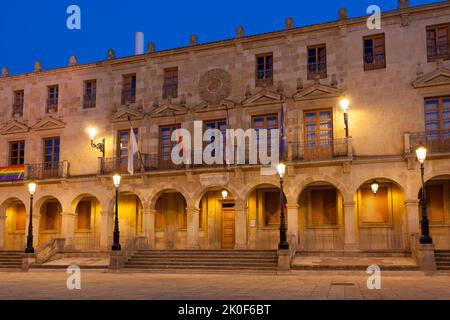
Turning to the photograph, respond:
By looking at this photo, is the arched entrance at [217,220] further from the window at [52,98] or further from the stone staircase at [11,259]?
the window at [52,98]

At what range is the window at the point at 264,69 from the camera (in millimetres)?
26297

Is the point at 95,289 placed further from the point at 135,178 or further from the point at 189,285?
the point at 135,178

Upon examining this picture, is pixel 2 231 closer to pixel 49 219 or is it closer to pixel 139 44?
pixel 49 219

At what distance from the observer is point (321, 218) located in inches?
989

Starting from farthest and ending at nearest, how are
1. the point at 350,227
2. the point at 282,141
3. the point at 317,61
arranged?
the point at 317,61 → the point at 282,141 → the point at 350,227

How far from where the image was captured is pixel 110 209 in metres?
28.1

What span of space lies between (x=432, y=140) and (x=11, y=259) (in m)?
21.2

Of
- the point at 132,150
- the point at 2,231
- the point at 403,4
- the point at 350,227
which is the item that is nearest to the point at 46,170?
the point at 2,231

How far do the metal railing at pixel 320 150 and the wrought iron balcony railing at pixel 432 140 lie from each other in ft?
9.17

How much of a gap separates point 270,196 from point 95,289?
12.6 metres

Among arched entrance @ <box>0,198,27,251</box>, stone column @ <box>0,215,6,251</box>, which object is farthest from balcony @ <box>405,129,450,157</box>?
stone column @ <box>0,215,6,251</box>

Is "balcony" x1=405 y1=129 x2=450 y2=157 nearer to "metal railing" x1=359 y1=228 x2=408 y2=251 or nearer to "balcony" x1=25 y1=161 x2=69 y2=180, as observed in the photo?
"metal railing" x1=359 y1=228 x2=408 y2=251

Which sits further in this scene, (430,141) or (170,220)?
(170,220)
